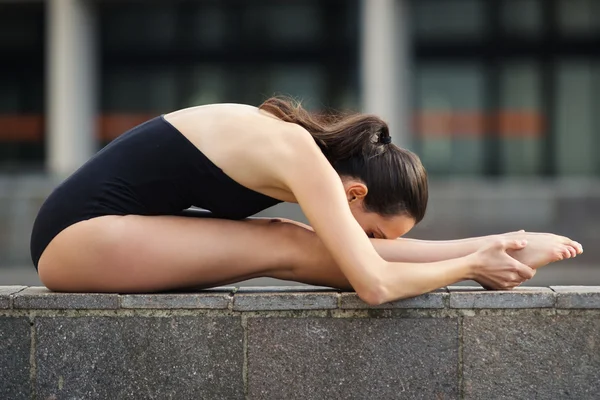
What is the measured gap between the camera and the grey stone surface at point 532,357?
369cm

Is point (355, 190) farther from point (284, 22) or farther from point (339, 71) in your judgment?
point (284, 22)

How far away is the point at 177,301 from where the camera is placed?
147 inches

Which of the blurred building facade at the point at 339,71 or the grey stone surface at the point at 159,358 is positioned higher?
the blurred building facade at the point at 339,71

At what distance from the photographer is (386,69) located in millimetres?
19641

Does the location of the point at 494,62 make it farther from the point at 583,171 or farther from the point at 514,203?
the point at 514,203

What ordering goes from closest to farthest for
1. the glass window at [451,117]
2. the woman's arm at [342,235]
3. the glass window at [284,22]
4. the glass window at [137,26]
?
the woman's arm at [342,235], the glass window at [451,117], the glass window at [284,22], the glass window at [137,26]

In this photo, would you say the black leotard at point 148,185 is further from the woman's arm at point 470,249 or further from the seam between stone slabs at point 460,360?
the seam between stone slabs at point 460,360

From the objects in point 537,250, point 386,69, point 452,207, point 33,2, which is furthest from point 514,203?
point 33,2

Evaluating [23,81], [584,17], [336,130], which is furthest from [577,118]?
[336,130]

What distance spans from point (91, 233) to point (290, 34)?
18.0 m

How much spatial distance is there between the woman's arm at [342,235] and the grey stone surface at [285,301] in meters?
0.18

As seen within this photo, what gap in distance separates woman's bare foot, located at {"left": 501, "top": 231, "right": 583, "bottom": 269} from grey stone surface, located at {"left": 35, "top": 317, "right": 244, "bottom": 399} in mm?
1162

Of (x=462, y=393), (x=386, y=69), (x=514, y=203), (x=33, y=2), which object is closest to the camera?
(x=462, y=393)

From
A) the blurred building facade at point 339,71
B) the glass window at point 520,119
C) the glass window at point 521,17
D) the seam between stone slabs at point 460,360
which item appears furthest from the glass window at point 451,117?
the seam between stone slabs at point 460,360
